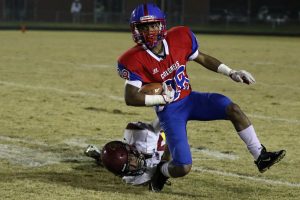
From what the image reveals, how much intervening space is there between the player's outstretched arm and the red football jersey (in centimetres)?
12

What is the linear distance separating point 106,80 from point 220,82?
7.02ft

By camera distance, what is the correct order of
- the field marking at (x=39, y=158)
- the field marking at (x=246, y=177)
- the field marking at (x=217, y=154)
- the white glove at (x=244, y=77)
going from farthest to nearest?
1. the field marking at (x=217, y=154)
2. the field marking at (x=39, y=158)
3. the field marking at (x=246, y=177)
4. the white glove at (x=244, y=77)

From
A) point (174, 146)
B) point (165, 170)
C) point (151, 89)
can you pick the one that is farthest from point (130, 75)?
point (165, 170)

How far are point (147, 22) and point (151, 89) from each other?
546mm

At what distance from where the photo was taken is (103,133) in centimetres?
811

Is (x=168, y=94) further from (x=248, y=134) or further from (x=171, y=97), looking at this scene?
(x=248, y=134)

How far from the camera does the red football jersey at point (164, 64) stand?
568 cm

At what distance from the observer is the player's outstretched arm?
5750 mm

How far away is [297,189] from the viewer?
5.68 metres

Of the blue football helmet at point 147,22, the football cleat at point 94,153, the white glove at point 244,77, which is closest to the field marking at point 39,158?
the football cleat at point 94,153

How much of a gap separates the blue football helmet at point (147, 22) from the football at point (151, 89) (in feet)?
1.12

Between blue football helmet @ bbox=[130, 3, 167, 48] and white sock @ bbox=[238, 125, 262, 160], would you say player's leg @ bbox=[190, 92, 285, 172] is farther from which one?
blue football helmet @ bbox=[130, 3, 167, 48]

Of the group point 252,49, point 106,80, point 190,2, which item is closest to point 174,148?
point 106,80

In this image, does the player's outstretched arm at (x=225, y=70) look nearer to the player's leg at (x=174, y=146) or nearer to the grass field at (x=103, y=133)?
the player's leg at (x=174, y=146)
